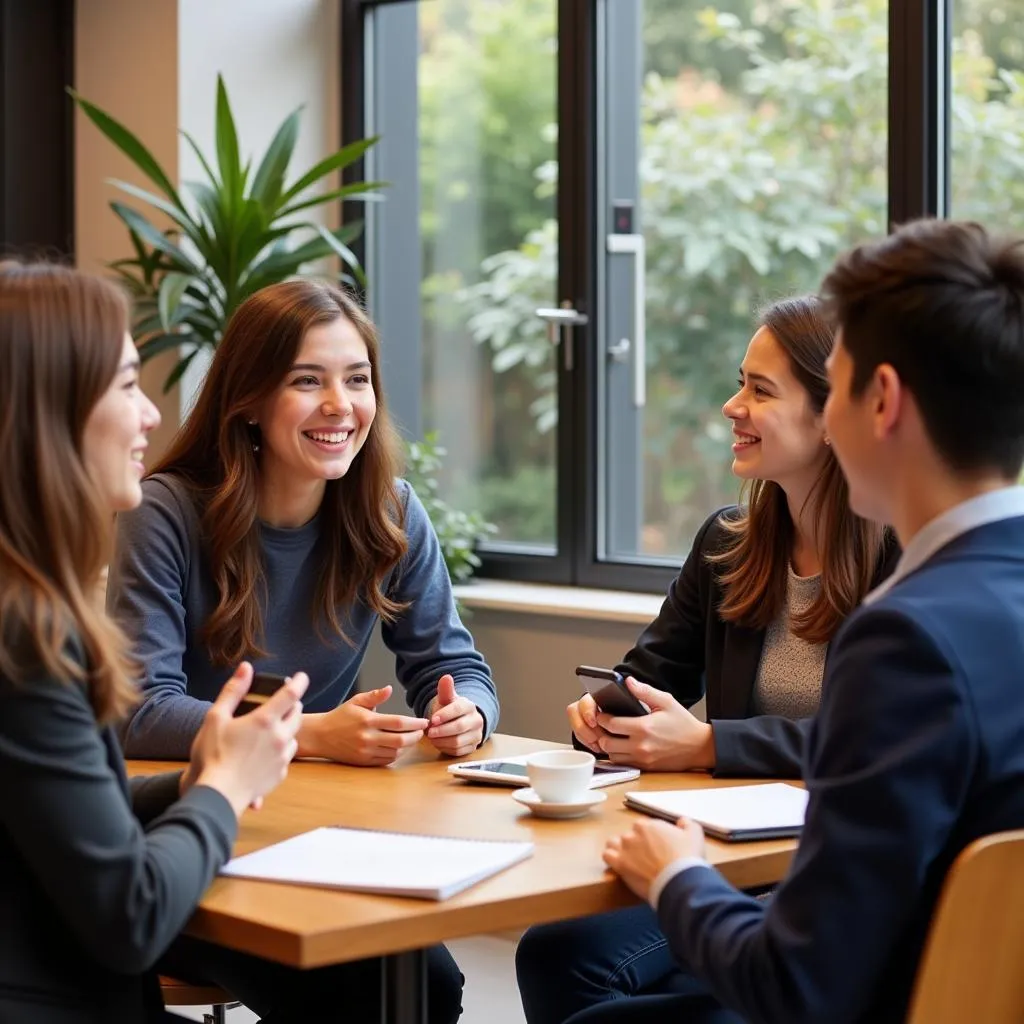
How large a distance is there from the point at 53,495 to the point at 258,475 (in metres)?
1.02

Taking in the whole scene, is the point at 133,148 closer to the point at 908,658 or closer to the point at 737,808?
the point at 737,808

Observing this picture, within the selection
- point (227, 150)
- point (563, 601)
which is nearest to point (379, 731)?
point (563, 601)

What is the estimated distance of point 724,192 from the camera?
4.06m

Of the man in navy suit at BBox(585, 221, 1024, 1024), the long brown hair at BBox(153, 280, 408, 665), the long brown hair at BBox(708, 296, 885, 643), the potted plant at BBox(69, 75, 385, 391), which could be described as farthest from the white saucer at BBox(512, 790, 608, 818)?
the potted plant at BBox(69, 75, 385, 391)

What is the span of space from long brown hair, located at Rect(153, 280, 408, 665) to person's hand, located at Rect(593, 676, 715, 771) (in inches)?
21.1

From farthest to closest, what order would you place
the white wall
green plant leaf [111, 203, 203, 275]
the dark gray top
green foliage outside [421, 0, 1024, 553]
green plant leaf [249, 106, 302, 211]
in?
the white wall, green plant leaf [249, 106, 302, 211], green plant leaf [111, 203, 203, 275], green foliage outside [421, 0, 1024, 553], the dark gray top

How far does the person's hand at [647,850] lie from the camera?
151 centimetres

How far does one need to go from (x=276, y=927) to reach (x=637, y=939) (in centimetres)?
83

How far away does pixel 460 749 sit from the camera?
83.9 inches

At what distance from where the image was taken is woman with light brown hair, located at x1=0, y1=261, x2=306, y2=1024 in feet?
4.46

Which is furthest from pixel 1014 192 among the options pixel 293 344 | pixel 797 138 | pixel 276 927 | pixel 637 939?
pixel 276 927

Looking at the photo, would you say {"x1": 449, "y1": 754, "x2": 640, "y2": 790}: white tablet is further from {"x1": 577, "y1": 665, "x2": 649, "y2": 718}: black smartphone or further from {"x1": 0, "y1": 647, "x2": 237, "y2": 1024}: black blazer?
{"x1": 0, "y1": 647, "x2": 237, "y2": 1024}: black blazer

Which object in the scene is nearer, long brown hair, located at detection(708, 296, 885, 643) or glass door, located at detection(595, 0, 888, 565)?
long brown hair, located at detection(708, 296, 885, 643)

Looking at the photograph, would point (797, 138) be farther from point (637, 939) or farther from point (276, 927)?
point (276, 927)
